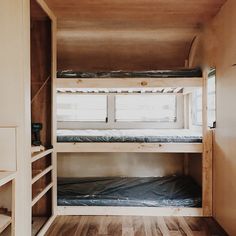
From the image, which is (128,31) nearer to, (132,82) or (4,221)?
(132,82)

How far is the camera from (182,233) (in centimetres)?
245

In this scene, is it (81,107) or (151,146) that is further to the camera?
(81,107)

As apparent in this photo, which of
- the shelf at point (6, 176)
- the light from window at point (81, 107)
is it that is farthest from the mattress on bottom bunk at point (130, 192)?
the shelf at point (6, 176)

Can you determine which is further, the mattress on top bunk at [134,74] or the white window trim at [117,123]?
the white window trim at [117,123]

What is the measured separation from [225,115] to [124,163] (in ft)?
6.02

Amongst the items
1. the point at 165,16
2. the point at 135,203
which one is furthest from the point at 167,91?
the point at 135,203

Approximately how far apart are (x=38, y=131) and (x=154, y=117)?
6.63 feet

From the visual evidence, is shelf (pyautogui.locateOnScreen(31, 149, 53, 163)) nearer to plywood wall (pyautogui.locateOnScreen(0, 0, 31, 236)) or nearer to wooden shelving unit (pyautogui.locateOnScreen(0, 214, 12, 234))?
plywood wall (pyautogui.locateOnScreen(0, 0, 31, 236))

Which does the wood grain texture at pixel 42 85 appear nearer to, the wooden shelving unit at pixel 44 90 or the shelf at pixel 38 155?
the wooden shelving unit at pixel 44 90

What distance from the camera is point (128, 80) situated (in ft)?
9.43

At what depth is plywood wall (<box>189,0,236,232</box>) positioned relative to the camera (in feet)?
7.46

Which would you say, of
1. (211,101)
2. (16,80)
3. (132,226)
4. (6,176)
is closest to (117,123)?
(211,101)

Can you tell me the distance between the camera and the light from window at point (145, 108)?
419cm

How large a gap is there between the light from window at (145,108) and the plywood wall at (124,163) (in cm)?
59
